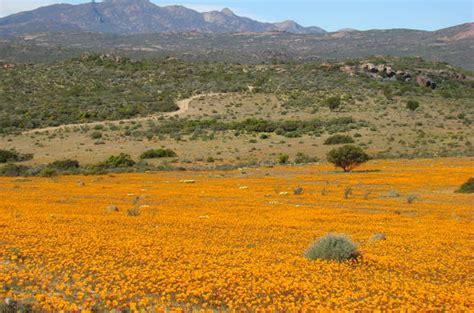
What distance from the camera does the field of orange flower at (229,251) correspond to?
386 inches

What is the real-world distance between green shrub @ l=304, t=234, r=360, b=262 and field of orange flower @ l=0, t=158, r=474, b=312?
11.6 inches

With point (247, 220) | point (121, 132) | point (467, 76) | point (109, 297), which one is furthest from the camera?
point (467, 76)

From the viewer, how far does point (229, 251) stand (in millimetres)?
13984

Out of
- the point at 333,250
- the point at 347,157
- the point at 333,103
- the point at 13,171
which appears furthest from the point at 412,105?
the point at 333,250

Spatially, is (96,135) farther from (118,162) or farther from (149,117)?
(118,162)

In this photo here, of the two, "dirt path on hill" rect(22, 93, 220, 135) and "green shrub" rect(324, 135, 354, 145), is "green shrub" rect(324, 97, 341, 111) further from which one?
"green shrub" rect(324, 135, 354, 145)

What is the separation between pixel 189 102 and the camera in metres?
88.2

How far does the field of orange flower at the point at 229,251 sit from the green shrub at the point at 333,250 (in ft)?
0.96

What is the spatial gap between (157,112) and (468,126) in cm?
4267

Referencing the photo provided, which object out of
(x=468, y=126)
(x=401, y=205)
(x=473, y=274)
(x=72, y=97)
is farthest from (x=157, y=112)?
(x=473, y=274)

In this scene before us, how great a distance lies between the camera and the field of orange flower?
980 cm

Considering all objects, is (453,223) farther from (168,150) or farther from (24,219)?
(168,150)

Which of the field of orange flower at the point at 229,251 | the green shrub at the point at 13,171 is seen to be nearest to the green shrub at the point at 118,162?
the green shrub at the point at 13,171

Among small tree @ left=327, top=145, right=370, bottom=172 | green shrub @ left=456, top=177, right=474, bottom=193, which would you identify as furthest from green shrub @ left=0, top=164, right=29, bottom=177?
green shrub @ left=456, top=177, right=474, bottom=193
